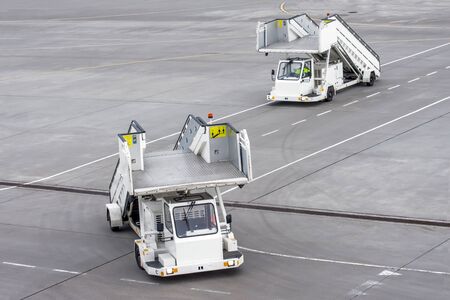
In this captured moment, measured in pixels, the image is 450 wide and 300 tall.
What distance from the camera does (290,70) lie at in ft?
198

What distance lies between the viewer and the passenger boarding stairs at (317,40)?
60344 mm

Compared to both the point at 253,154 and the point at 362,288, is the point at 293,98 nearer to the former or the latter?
the point at 253,154

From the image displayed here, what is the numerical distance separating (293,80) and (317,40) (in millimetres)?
3671

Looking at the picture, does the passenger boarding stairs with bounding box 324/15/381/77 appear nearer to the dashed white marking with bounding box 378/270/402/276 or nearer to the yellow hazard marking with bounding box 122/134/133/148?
the yellow hazard marking with bounding box 122/134/133/148

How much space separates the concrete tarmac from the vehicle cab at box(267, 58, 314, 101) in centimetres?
85

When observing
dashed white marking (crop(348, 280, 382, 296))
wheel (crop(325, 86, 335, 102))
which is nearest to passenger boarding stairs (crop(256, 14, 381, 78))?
wheel (crop(325, 86, 335, 102))

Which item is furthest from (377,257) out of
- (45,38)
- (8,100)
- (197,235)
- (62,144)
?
(45,38)

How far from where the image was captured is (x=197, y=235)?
104 feet

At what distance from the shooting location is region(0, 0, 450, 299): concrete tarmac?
31969mm

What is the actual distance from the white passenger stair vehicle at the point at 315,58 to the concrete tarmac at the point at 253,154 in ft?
2.91

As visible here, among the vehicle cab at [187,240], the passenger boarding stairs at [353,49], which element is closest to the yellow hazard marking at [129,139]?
the vehicle cab at [187,240]

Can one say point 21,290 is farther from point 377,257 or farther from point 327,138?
point 327,138

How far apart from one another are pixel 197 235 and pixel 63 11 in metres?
90.4

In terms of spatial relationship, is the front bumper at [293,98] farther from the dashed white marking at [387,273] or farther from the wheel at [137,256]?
the dashed white marking at [387,273]
